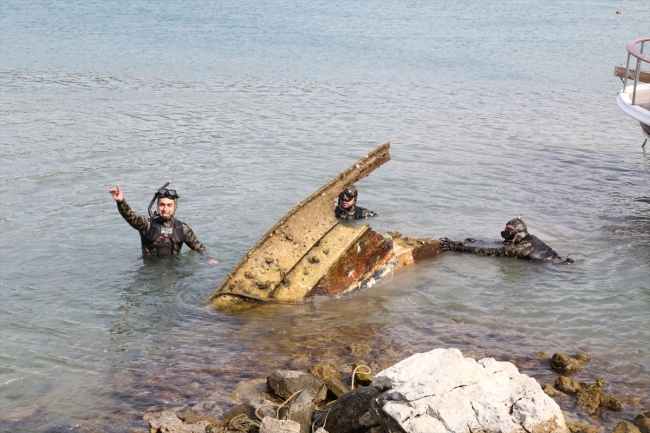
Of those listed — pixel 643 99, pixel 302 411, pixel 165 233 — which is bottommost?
pixel 302 411

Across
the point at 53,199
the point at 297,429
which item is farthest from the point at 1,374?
the point at 53,199

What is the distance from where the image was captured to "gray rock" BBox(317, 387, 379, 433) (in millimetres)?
5738

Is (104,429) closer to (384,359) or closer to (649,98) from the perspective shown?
(384,359)

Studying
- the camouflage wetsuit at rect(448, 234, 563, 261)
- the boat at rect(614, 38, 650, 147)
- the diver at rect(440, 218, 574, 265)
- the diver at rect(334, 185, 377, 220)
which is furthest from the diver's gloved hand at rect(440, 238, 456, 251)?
the boat at rect(614, 38, 650, 147)

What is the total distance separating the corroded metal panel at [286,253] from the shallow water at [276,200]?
0.99ft

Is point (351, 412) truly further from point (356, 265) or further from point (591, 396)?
point (356, 265)

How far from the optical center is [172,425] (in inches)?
244

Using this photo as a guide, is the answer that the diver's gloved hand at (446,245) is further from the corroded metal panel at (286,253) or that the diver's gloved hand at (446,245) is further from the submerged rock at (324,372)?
the submerged rock at (324,372)

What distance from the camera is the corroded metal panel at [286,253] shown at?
8.82 meters

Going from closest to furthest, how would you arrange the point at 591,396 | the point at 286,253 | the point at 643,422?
the point at 643,422, the point at 591,396, the point at 286,253

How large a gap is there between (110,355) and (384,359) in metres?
2.94

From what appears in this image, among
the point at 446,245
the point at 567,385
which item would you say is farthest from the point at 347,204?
the point at 567,385

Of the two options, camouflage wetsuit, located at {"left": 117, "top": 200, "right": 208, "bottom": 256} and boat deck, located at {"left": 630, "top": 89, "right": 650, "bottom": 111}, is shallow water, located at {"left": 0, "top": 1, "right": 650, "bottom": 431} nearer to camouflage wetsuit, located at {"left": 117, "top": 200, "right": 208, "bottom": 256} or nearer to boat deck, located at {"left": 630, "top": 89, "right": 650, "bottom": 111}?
camouflage wetsuit, located at {"left": 117, "top": 200, "right": 208, "bottom": 256}

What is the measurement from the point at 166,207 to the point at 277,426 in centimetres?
488
